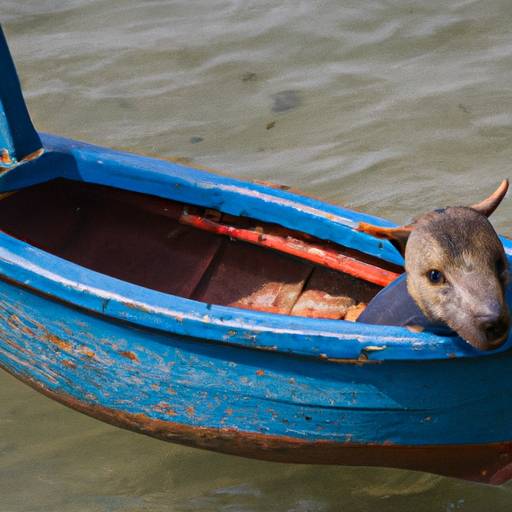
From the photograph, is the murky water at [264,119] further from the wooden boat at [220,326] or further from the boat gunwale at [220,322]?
the boat gunwale at [220,322]

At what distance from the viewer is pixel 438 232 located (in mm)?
2207

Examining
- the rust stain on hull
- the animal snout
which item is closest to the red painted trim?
the rust stain on hull

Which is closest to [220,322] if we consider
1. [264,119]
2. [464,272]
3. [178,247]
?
[464,272]

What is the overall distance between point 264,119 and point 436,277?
414 cm

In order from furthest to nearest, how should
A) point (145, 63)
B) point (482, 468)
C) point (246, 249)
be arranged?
point (145, 63) → point (246, 249) → point (482, 468)

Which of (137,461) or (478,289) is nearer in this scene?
(478,289)

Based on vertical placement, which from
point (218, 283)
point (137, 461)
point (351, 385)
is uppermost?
point (351, 385)

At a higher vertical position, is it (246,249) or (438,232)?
(438,232)

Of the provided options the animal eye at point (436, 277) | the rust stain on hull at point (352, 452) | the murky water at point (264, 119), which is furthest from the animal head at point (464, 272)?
the murky water at point (264, 119)

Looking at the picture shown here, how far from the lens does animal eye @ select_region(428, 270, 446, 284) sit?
2.24 m

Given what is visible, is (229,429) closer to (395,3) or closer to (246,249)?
(246,249)

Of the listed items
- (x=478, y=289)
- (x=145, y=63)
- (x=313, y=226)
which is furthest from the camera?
(x=145, y=63)

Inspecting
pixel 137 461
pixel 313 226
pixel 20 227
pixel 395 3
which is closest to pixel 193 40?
pixel 395 3

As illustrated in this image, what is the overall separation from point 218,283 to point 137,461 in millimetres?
992
